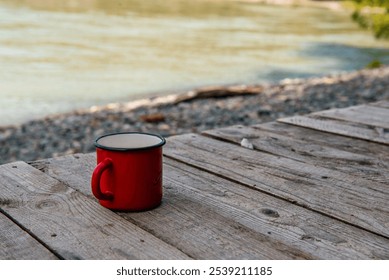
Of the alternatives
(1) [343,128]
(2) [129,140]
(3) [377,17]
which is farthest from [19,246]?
(3) [377,17]

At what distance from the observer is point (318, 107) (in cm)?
600

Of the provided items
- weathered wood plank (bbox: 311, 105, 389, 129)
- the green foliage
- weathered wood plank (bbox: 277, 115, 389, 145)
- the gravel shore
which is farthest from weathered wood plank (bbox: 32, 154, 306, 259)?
the green foliage

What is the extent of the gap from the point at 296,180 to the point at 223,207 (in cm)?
28

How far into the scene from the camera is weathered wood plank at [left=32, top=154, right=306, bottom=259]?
115 cm

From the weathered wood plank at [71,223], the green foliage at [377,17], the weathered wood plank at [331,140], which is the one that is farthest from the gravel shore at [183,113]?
the weathered wood plank at [71,223]

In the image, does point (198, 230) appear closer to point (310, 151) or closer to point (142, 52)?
point (310, 151)

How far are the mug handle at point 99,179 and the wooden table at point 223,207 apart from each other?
0.04 meters

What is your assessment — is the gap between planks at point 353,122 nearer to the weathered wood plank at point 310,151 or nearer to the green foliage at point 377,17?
the weathered wood plank at point 310,151

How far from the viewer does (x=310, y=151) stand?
1.86m

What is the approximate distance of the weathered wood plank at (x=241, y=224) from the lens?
1.17 meters

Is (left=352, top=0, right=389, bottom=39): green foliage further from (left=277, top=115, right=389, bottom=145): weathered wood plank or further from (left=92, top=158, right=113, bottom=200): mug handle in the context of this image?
(left=92, top=158, right=113, bottom=200): mug handle

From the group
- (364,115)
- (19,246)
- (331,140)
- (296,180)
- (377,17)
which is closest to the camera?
(19,246)

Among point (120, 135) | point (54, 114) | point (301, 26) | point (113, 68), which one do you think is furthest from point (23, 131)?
point (301, 26)

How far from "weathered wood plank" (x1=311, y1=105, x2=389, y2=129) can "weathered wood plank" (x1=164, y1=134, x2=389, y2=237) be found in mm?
588
